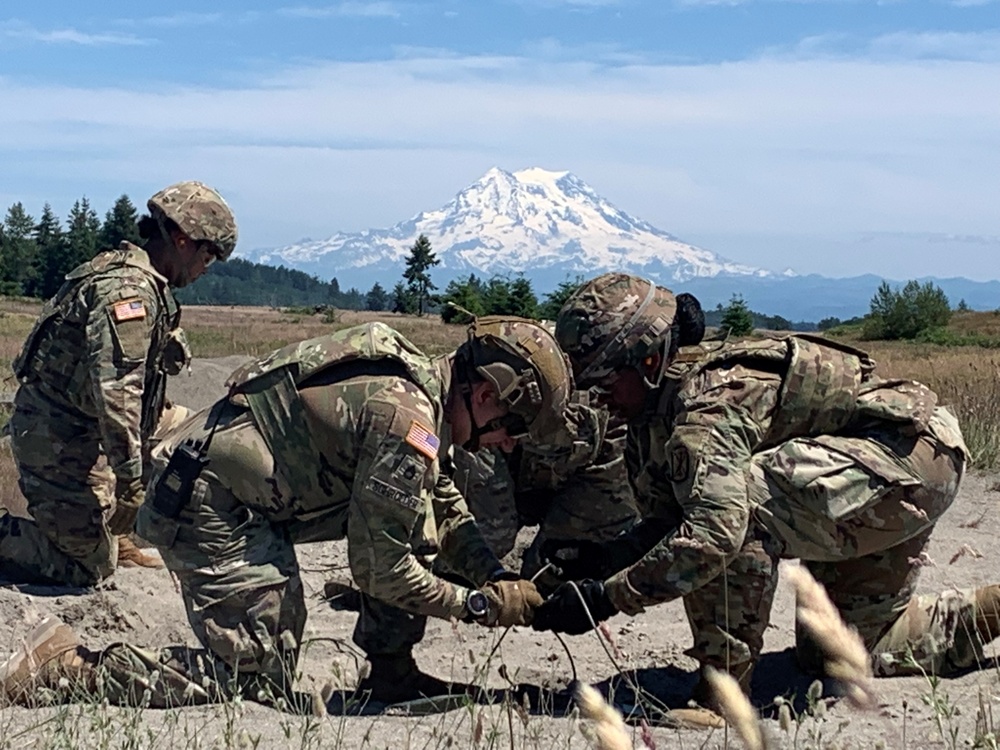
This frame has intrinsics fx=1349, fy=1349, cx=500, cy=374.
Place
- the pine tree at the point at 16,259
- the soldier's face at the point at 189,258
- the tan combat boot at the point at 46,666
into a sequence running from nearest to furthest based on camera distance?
the tan combat boot at the point at 46,666
the soldier's face at the point at 189,258
the pine tree at the point at 16,259

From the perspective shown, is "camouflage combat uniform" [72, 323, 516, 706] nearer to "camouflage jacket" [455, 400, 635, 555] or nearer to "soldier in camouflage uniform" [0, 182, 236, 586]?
"soldier in camouflage uniform" [0, 182, 236, 586]

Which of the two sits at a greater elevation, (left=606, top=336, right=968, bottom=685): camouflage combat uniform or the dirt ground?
(left=606, top=336, right=968, bottom=685): camouflage combat uniform

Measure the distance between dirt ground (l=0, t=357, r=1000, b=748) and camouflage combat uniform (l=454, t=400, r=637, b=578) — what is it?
511 mm

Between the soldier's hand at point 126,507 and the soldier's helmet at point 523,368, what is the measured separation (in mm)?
2517

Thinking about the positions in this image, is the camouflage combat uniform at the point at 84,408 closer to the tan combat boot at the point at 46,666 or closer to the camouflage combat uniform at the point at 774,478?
the tan combat boot at the point at 46,666

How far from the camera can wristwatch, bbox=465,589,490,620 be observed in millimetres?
4641

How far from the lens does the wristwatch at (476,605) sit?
4.64 meters

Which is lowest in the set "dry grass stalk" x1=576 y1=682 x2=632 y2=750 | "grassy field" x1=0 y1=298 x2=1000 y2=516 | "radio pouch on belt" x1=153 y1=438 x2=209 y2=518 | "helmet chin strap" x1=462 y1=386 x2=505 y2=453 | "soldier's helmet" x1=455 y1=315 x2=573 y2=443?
"grassy field" x1=0 y1=298 x2=1000 y2=516

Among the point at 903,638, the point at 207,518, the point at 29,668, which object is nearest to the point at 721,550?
the point at 903,638

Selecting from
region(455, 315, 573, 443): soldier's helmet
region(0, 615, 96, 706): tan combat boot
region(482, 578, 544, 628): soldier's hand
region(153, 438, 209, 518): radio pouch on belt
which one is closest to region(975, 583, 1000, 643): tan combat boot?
region(482, 578, 544, 628): soldier's hand

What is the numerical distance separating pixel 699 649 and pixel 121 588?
3230 mm

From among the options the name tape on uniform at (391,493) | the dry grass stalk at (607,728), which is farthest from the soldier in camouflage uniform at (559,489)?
the dry grass stalk at (607,728)

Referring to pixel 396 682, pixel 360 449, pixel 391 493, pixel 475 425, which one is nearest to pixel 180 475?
pixel 360 449

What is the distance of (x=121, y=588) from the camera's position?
679 centimetres
